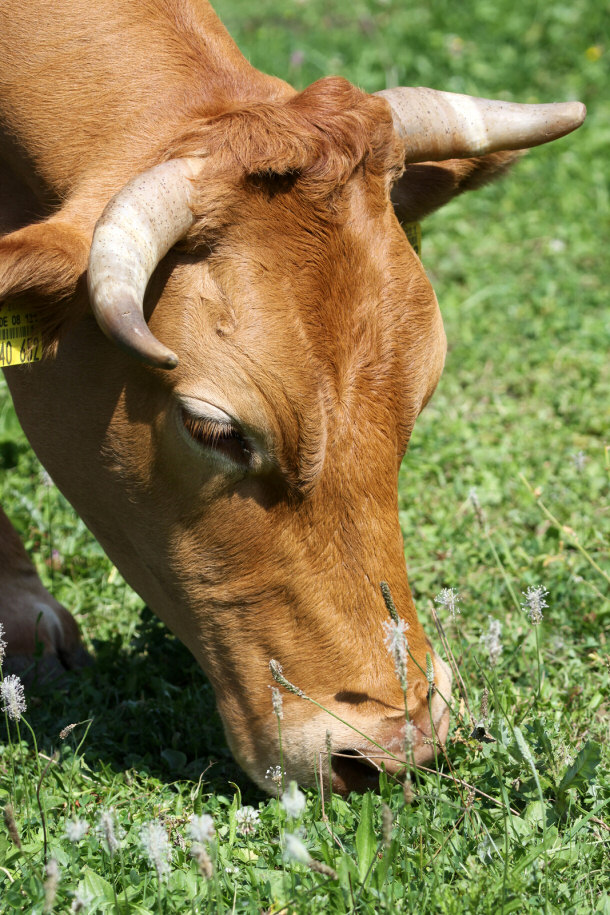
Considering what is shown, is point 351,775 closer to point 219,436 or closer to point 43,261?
point 219,436

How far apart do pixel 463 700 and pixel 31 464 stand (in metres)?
2.76

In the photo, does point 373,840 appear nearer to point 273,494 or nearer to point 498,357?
point 273,494

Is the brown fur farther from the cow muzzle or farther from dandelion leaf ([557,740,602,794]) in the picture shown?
dandelion leaf ([557,740,602,794])

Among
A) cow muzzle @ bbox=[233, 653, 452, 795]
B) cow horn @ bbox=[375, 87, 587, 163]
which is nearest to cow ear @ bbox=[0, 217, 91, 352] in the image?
cow horn @ bbox=[375, 87, 587, 163]

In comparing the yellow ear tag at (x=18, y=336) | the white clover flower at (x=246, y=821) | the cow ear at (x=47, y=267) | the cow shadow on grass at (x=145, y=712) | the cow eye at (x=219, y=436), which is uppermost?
the cow ear at (x=47, y=267)

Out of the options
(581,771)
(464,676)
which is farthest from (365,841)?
(464,676)

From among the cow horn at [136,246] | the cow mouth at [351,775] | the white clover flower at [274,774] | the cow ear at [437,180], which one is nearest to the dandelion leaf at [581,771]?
the cow mouth at [351,775]

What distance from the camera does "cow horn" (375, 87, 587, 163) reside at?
3340 mm

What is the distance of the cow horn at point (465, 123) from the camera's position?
334 cm

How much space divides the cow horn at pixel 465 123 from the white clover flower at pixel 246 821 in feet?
6.67

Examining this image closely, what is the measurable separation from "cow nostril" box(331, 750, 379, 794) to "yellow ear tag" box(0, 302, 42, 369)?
1395 millimetres

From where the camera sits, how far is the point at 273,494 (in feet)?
9.59

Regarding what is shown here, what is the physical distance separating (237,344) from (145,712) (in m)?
1.53

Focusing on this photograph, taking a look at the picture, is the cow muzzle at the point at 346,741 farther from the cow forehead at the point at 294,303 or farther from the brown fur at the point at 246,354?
the cow forehead at the point at 294,303
